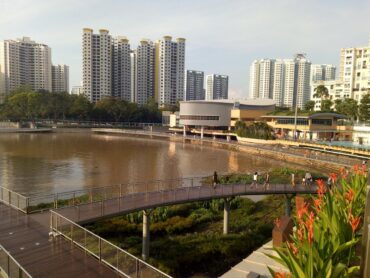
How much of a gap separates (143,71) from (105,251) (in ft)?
620

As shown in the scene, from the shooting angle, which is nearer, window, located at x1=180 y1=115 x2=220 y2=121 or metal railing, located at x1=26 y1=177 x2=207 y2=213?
metal railing, located at x1=26 y1=177 x2=207 y2=213

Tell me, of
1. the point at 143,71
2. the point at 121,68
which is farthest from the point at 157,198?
the point at 143,71

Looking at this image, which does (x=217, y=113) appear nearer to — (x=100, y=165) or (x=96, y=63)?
(x=100, y=165)

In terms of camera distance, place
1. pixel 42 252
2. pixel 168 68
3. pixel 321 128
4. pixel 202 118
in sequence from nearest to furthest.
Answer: pixel 42 252, pixel 321 128, pixel 202 118, pixel 168 68

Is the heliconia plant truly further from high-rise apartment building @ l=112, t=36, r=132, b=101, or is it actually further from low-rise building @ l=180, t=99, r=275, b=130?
high-rise apartment building @ l=112, t=36, r=132, b=101

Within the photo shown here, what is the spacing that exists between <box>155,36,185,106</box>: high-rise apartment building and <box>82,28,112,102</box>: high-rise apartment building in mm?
29893

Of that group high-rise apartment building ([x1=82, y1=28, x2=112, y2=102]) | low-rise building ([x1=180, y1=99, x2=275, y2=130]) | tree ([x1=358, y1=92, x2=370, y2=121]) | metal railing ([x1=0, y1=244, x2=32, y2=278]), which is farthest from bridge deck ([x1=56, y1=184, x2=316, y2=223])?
high-rise apartment building ([x1=82, y1=28, x2=112, y2=102])

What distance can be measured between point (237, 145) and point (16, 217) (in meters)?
65.9

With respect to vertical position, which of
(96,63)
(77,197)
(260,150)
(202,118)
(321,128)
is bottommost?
(77,197)

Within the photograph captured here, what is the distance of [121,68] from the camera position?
604ft

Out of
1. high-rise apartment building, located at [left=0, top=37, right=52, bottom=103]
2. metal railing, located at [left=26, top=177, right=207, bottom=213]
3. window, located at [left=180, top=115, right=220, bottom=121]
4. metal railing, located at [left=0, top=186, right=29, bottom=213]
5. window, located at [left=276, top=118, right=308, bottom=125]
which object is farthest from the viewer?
high-rise apartment building, located at [left=0, top=37, right=52, bottom=103]

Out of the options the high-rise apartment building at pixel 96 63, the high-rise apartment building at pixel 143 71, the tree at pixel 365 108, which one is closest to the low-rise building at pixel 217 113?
the tree at pixel 365 108

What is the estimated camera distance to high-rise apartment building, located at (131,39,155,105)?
638 ft

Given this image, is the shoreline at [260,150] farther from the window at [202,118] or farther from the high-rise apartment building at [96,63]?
the high-rise apartment building at [96,63]
